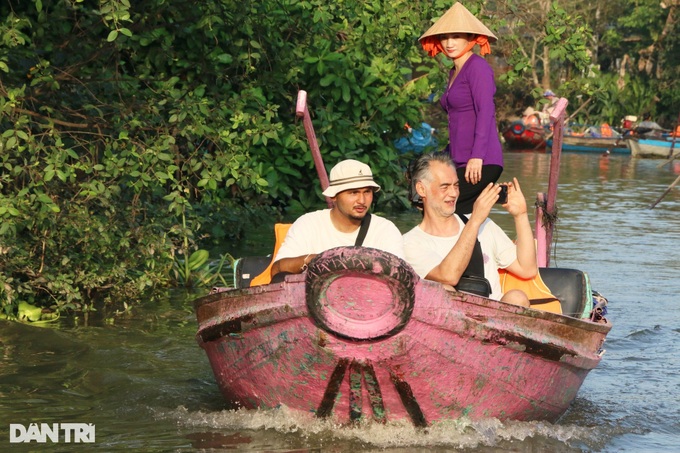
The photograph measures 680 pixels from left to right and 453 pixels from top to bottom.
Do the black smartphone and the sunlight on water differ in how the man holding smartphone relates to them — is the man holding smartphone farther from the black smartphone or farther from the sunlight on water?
the sunlight on water

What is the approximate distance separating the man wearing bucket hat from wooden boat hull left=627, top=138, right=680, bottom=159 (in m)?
28.5

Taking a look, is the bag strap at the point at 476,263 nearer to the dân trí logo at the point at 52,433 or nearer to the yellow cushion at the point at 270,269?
the yellow cushion at the point at 270,269

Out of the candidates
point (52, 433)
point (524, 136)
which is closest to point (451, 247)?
point (52, 433)

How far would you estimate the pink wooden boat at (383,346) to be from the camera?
5262 mm

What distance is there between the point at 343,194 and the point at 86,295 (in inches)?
144

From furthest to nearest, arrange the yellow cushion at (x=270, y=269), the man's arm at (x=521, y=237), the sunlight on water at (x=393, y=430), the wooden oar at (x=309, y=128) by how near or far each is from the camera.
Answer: the wooden oar at (x=309, y=128) < the yellow cushion at (x=270, y=269) < the man's arm at (x=521, y=237) < the sunlight on water at (x=393, y=430)

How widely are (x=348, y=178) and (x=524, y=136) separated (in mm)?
32224

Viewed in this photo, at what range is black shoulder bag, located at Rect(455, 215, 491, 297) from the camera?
6.11m

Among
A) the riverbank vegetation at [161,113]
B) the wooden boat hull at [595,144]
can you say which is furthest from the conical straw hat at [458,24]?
the wooden boat hull at [595,144]

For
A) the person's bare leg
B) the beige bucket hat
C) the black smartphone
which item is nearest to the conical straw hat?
the black smartphone

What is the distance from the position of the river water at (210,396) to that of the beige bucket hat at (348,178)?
1.18 m

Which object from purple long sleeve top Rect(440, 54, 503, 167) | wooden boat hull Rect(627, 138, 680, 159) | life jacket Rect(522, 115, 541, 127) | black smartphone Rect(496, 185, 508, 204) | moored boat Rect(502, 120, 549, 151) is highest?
life jacket Rect(522, 115, 541, 127)

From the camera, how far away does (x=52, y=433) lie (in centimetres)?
616

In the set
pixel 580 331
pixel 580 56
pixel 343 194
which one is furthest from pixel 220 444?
pixel 580 56
